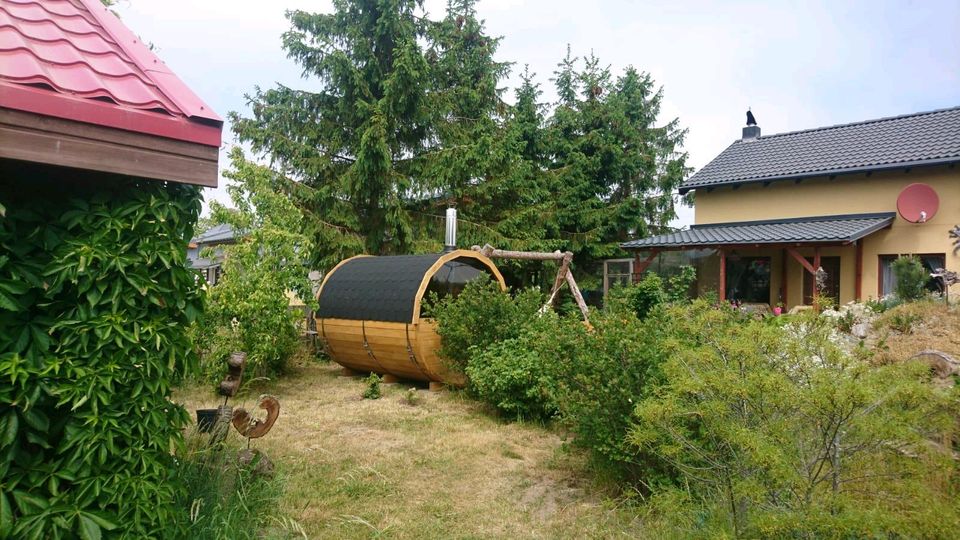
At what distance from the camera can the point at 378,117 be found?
42.0 ft

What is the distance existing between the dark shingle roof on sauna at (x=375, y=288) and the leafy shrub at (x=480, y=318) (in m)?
0.63

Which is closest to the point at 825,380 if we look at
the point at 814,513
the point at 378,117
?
the point at 814,513

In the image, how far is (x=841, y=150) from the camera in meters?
15.8

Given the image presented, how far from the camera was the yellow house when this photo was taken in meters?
13.3

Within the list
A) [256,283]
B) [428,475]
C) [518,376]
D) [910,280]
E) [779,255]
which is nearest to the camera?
[428,475]

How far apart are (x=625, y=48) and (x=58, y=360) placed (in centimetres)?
2018

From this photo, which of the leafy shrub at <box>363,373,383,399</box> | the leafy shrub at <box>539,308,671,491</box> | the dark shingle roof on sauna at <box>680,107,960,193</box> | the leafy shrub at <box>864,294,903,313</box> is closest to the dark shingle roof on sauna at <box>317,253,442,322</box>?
the leafy shrub at <box>363,373,383,399</box>

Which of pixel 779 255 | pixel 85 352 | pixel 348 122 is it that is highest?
pixel 348 122

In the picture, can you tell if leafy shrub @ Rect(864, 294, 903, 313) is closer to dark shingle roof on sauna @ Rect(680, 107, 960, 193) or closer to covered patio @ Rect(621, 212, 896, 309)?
covered patio @ Rect(621, 212, 896, 309)

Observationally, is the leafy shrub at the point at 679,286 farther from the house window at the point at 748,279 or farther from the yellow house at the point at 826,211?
the yellow house at the point at 826,211

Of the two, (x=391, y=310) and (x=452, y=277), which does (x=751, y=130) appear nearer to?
(x=452, y=277)

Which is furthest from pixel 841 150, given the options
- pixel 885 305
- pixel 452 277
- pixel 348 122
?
pixel 348 122

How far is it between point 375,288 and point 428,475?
186 inches

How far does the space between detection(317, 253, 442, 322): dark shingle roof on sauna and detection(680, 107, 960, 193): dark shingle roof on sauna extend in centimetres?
1066
